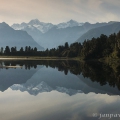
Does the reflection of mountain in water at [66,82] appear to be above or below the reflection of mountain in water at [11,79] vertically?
above

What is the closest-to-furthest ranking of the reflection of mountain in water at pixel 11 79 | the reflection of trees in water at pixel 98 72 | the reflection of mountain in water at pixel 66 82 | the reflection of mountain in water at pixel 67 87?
the reflection of mountain in water at pixel 67 87 < the reflection of mountain in water at pixel 66 82 < the reflection of mountain in water at pixel 11 79 < the reflection of trees in water at pixel 98 72

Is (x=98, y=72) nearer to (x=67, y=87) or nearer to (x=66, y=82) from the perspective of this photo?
(x=66, y=82)

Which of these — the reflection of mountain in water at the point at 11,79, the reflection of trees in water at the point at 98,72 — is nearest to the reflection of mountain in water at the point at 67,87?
the reflection of mountain in water at the point at 11,79

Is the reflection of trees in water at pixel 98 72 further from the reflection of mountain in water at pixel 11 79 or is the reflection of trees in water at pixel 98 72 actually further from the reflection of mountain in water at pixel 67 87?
the reflection of mountain in water at pixel 11 79

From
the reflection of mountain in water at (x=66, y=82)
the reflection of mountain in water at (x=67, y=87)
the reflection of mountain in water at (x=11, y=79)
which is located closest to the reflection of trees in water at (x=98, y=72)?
the reflection of mountain in water at (x=66, y=82)

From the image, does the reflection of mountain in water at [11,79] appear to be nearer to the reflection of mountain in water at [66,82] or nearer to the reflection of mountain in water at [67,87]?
the reflection of mountain in water at [66,82]

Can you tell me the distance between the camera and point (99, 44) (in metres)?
152

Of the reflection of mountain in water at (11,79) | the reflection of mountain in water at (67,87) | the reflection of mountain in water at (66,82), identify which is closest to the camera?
the reflection of mountain in water at (67,87)

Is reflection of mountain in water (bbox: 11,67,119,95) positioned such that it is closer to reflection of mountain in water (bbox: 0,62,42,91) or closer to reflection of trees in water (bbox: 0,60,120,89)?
reflection of mountain in water (bbox: 0,62,42,91)

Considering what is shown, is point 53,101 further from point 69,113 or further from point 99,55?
point 99,55

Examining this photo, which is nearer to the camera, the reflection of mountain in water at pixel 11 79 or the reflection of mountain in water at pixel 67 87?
the reflection of mountain in water at pixel 67 87

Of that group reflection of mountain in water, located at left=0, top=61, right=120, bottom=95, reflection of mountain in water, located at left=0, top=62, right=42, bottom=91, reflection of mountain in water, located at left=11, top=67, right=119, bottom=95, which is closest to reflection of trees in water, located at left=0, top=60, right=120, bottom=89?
reflection of mountain in water, located at left=0, top=61, right=120, bottom=95

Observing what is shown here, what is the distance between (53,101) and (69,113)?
5873 millimetres

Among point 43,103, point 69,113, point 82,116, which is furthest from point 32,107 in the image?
point 82,116
